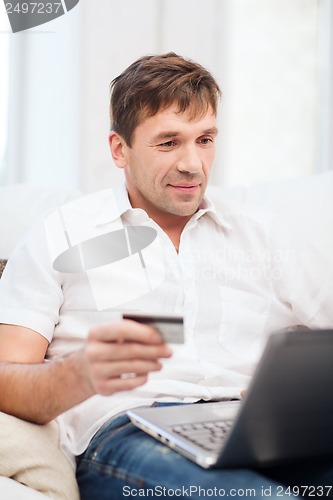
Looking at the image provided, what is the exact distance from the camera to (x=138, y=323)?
0.87 meters

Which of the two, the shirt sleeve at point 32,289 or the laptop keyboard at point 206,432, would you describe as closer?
the laptop keyboard at point 206,432

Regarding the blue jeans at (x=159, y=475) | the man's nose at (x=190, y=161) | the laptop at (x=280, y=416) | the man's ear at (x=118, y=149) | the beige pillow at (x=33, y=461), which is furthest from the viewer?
the man's ear at (x=118, y=149)

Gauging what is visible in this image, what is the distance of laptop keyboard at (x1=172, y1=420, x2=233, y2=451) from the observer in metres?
0.98

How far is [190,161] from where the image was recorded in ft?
4.60

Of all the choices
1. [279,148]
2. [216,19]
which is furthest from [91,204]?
[279,148]

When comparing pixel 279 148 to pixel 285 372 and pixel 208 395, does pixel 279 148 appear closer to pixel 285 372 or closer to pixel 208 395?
pixel 208 395

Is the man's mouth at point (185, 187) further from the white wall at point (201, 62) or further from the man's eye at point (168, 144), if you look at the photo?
the white wall at point (201, 62)

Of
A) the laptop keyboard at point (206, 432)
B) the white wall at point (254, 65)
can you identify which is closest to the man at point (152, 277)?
the laptop keyboard at point (206, 432)

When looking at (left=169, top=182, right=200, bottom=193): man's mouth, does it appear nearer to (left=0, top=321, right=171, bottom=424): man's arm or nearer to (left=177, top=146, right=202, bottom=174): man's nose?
(left=177, top=146, right=202, bottom=174): man's nose

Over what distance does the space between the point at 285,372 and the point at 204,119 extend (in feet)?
2.36

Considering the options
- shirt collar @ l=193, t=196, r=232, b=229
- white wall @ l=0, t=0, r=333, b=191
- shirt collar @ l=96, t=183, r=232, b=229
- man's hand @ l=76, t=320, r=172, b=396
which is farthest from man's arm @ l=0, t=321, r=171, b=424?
A: white wall @ l=0, t=0, r=333, b=191

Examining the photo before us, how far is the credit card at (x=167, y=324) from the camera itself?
0.83 meters

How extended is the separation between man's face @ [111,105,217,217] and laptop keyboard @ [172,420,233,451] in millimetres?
483

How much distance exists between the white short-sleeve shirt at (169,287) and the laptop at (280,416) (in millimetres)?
286
